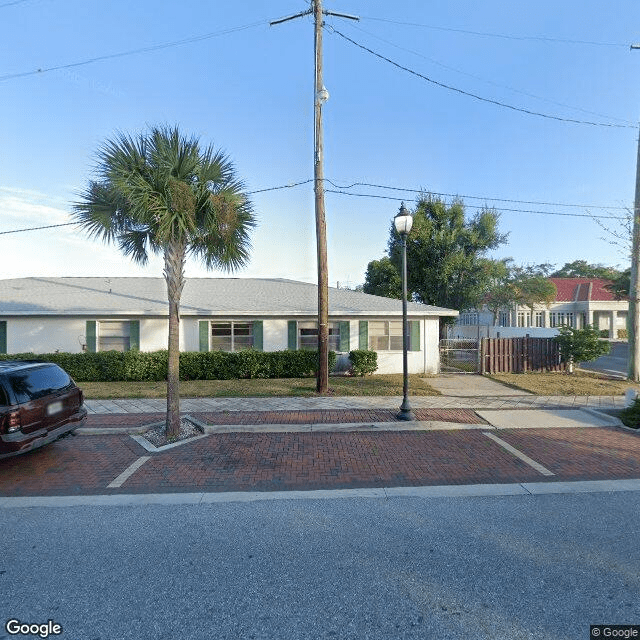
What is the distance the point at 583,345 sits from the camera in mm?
13820

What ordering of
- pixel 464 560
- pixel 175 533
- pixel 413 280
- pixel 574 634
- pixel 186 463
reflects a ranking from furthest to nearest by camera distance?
pixel 413 280, pixel 186 463, pixel 175 533, pixel 464 560, pixel 574 634

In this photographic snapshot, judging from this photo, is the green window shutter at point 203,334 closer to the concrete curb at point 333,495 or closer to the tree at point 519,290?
the concrete curb at point 333,495

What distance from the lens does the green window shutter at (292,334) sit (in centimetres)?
1421

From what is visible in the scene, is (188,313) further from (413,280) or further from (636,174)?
(636,174)

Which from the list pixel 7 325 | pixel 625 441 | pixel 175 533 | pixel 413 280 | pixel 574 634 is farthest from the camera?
pixel 413 280

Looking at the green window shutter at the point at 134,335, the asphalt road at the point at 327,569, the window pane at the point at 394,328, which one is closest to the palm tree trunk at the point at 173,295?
the asphalt road at the point at 327,569

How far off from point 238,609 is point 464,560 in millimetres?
1833

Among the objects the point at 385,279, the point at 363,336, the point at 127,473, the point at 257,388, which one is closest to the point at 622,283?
the point at 385,279

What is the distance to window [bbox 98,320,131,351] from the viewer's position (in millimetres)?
13836

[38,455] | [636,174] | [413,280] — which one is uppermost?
[636,174]

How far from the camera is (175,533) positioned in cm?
363

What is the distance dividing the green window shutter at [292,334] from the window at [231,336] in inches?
56.0

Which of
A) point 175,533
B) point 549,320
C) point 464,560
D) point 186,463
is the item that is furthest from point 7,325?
point 549,320

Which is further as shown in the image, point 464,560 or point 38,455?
point 38,455
